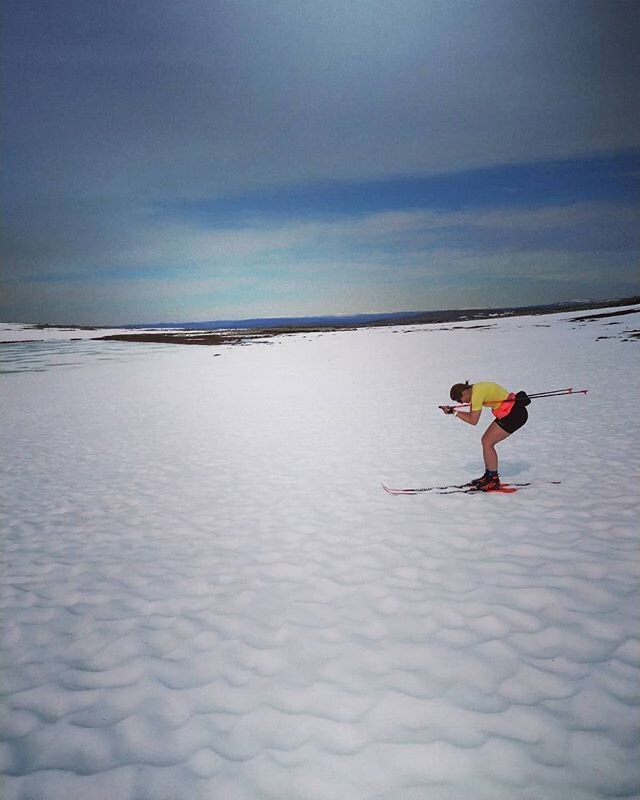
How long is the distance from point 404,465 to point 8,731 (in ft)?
27.7

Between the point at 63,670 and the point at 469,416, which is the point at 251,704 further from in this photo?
the point at 469,416

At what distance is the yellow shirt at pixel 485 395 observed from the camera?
8.34 meters

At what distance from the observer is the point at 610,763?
141 inches

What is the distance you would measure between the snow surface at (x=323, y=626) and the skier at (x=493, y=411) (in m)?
0.59

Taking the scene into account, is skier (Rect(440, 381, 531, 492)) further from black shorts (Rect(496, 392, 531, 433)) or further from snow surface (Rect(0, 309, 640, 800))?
snow surface (Rect(0, 309, 640, 800))

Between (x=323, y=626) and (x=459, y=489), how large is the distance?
4.79m

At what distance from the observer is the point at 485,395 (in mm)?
8391

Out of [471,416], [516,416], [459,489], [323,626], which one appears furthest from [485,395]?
[323,626]

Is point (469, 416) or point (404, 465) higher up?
point (469, 416)

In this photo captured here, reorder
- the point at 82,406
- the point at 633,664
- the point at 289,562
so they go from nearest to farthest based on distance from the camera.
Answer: the point at 633,664 < the point at 289,562 < the point at 82,406

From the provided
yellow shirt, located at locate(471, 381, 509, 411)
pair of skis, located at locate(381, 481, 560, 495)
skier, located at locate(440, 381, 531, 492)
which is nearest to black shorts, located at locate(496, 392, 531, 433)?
skier, located at locate(440, 381, 531, 492)

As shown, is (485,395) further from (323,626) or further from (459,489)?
(323,626)

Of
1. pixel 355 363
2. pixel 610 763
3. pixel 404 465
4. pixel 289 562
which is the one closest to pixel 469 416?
pixel 404 465

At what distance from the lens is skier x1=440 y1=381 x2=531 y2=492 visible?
8.39 m
